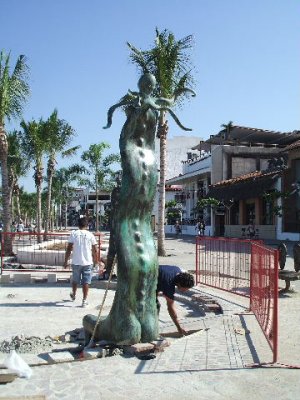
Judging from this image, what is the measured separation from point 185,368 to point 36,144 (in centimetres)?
2477

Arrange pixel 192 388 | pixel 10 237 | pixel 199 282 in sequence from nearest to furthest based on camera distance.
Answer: pixel 192 388, pixel 199 282, pixel 10 237

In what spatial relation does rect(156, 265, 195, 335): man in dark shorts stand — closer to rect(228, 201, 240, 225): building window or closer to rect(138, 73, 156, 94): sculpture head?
rect(138, 73, 156, 94): sculpture head

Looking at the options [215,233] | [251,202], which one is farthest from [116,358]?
[215,233]

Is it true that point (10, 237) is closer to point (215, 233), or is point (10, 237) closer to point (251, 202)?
point (251, 202)

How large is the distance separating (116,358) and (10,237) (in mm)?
12213

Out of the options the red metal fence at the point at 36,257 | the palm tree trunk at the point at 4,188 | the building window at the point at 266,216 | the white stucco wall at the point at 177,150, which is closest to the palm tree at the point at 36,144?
the palm tree trunk at the point at 4,188

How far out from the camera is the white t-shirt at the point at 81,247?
923 cm

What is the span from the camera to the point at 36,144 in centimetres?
2859

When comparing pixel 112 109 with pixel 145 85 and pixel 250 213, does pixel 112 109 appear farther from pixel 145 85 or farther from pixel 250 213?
pixel 250 213

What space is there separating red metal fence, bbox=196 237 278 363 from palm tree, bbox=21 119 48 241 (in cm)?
1632

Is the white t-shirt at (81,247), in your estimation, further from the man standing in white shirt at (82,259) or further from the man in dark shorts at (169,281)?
the man in dark shorts at (169,281)

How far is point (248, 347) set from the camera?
6.11m

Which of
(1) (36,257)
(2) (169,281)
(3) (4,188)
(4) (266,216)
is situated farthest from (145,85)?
(4) (266,216)

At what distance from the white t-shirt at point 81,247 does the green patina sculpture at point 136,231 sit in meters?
2.87
